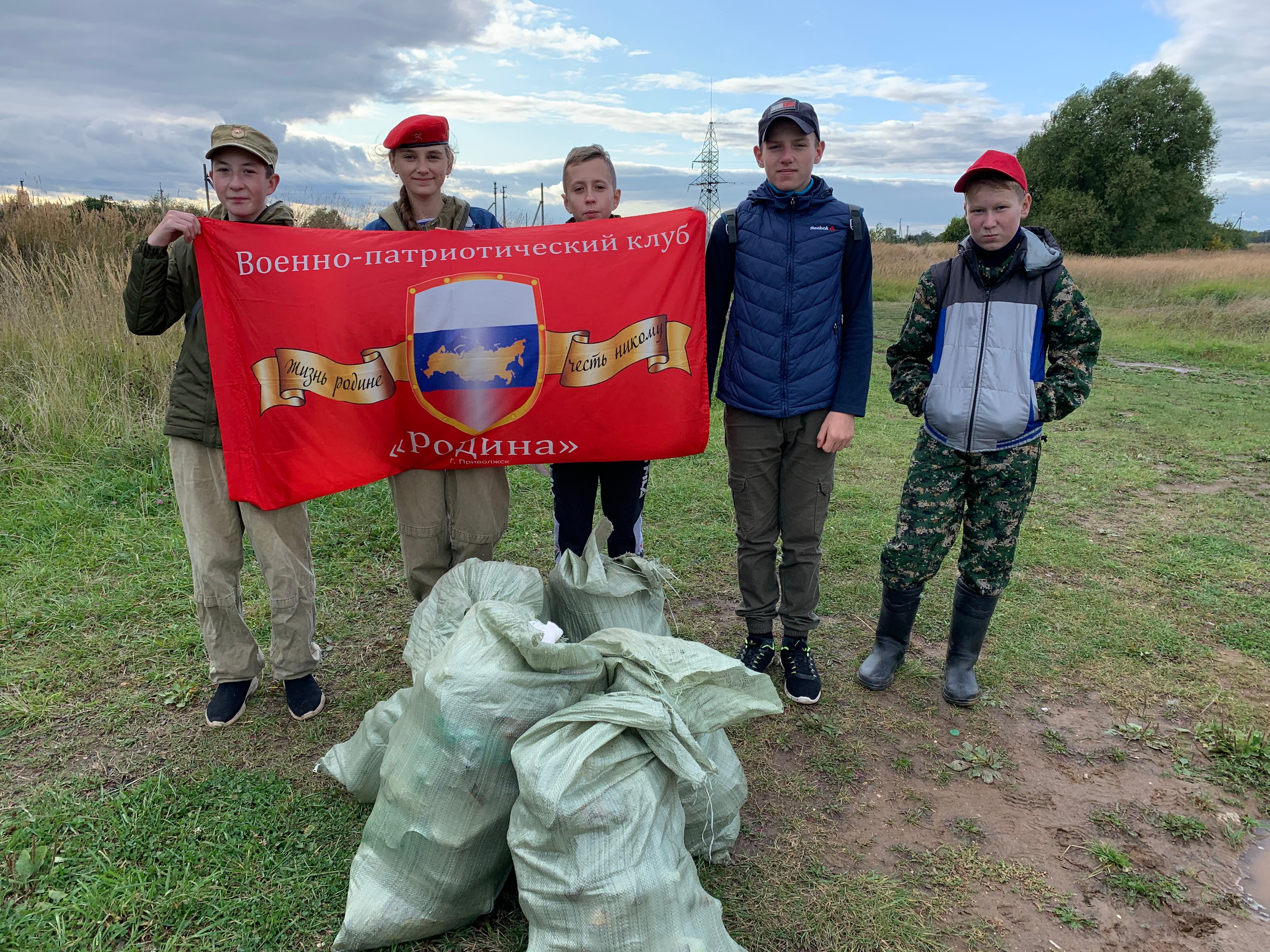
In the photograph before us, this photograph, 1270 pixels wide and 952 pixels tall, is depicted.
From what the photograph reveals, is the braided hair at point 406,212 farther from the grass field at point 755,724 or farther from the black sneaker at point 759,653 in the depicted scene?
the black sneaker at point 759,653

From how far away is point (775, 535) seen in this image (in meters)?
3.24

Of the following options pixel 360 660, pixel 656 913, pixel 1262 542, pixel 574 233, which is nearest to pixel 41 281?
pixel 360 660

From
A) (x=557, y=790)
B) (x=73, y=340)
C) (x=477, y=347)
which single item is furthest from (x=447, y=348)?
(x=73, y=340)

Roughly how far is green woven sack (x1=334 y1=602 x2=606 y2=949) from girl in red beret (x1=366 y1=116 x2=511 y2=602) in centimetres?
100

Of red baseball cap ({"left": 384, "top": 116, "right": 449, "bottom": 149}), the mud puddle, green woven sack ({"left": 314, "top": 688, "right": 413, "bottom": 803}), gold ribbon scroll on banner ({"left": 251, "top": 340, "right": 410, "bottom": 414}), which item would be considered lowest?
the mud puddle

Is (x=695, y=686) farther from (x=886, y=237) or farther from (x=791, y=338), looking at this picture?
(x=886, y=237)

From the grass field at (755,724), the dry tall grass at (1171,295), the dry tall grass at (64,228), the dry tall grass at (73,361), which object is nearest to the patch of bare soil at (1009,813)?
the grass field at (755,724)

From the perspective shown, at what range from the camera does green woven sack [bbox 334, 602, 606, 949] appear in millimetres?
1944

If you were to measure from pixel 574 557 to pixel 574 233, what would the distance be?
125cm

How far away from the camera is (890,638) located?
3438mm

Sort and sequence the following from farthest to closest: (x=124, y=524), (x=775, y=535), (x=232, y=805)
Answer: (x=124, y=524) → (x=775, y=535) → (x=232, y=805)

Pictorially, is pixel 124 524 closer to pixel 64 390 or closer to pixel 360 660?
pixel 64 390

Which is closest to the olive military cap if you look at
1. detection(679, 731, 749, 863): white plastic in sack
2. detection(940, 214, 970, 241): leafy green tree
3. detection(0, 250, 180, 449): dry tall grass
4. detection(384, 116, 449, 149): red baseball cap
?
detection(384, 116, 449, 149): red baseball cap

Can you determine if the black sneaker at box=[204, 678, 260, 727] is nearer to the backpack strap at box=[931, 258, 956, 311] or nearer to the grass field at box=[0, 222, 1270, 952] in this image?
the grass field at box=[0, 222, 1270, 952]
